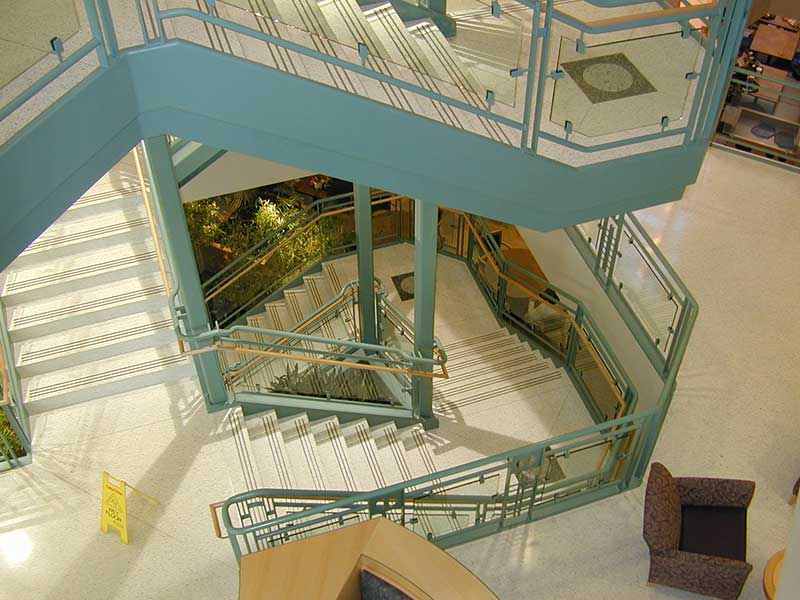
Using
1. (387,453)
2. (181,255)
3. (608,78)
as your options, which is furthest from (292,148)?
(387,453)

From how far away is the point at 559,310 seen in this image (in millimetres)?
8016

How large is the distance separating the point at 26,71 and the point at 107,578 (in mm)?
3204

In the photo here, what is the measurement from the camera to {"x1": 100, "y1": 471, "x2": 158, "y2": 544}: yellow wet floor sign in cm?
542

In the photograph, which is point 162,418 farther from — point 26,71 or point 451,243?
point 451,243

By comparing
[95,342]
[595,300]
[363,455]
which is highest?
[95,342]

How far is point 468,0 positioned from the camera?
5125mm

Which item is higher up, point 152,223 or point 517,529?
point 152,223

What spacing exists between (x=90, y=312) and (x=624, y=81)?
447 centimetres

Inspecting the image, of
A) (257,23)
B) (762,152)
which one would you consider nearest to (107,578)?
(257,23)

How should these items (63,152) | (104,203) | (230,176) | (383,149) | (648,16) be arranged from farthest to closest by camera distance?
(230,176), (104,203), (383,149), (648,16), (63,152)

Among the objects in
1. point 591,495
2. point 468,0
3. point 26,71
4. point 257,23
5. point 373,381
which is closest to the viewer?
point 26,71

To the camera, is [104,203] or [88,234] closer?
[88,234]

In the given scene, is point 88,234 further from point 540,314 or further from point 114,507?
point 540,314

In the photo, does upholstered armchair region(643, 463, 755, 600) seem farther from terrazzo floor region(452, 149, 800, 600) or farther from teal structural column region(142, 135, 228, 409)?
teal structural column region(142, 135, 228, 409)
